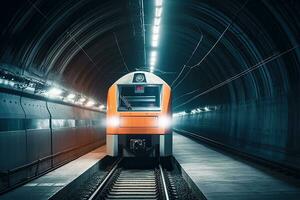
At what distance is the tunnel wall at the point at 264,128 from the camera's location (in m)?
14.7

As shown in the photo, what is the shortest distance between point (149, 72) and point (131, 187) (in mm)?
5245

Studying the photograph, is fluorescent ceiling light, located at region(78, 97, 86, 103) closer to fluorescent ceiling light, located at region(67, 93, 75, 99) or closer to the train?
fluorescent ceiling light, located at region(67, 93, 75, 99)

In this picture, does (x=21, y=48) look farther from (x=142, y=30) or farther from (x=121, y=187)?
(x=142, y=30)

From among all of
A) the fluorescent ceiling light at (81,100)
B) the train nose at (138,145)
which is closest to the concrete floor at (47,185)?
the train nose at (138,145)

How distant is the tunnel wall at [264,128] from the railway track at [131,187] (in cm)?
418

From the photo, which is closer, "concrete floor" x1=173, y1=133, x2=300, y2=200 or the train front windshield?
"concrete floor" x1=173, y1=133, x2=300, y2=200

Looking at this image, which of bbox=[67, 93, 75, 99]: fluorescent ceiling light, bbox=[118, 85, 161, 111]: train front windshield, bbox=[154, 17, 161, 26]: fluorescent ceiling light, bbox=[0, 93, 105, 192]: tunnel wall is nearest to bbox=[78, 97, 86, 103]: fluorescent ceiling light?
bbox=[0, 93, 105, 192]: tunnel wall

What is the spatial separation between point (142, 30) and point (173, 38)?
3252 mm

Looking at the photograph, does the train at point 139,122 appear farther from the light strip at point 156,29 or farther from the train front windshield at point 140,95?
the light strip at point 156,29

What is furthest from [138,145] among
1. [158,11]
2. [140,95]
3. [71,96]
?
[71,96]

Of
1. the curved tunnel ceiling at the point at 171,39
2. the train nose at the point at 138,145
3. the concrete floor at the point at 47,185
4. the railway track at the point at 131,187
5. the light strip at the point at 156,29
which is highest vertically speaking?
the light strip at the point at 156,29

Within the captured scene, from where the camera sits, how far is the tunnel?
1115 cm

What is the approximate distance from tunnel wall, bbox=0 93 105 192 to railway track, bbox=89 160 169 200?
2.30 m

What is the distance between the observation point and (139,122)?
46.9 feet
